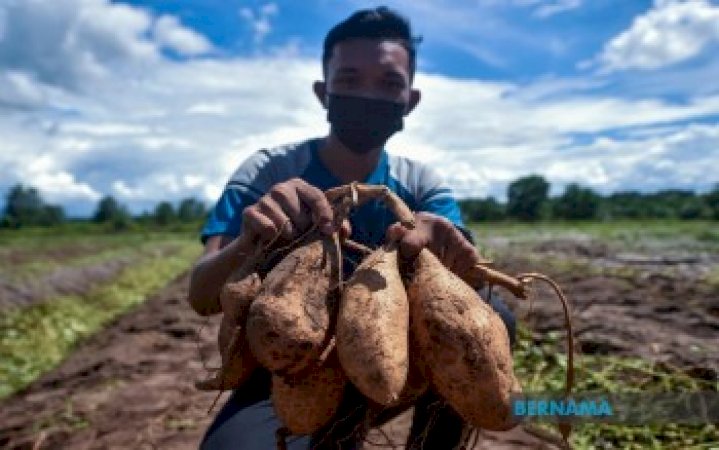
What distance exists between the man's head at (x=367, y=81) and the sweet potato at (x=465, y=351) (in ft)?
4.35

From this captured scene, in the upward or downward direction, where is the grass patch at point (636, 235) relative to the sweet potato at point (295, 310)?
downward

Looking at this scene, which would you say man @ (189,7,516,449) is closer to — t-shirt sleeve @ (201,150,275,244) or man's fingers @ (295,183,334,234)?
t-shirt sleeve @ (201,150,275,244)

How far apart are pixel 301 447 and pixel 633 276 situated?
10.8 m

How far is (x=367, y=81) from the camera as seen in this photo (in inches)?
125

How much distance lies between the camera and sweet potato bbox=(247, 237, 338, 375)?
185cm

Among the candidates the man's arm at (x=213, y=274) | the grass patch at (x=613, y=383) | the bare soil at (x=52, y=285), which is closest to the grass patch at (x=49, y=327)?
the bare soil at (x=52, y=285)

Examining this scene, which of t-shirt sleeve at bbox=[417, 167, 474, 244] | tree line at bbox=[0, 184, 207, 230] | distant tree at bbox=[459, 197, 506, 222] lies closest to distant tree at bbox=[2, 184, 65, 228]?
tree line at bbox=[0, 184, 207, 230]

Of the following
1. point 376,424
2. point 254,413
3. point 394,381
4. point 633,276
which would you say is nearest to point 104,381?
point 254,413

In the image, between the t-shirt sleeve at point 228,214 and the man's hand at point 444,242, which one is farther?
the t-shirt sleeve at point 228,214

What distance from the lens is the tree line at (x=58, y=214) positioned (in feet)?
246

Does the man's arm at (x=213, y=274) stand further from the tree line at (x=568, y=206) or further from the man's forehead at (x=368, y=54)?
the tree line at (x=568, y=206)

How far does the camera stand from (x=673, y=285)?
1065 centimetres

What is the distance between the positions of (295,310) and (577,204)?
76.9 m

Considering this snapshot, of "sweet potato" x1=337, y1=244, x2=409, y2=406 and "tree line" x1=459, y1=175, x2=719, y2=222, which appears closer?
"sweet potato" x1=337, y1=244, x2=409, y2=406
